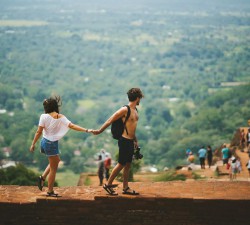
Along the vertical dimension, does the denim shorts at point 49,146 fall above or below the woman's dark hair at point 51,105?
below

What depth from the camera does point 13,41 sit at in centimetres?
19825

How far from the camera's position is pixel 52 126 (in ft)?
33.8

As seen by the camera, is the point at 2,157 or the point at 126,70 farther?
the point at 126,70

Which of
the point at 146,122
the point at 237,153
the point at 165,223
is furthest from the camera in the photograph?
the point at 146,122

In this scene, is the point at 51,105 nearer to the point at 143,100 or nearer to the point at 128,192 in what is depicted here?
the point at 128,192

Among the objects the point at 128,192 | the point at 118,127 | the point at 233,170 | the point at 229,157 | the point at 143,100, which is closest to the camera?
the point at 128,192

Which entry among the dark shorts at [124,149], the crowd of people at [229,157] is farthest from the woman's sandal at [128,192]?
the crowd of people at [229,157]

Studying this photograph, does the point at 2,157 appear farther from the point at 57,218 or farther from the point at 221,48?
the point at 221,48

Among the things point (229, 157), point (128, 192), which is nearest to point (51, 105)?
point (128, 192)

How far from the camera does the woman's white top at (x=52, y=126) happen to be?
1027 cm

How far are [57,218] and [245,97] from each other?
10105 cm

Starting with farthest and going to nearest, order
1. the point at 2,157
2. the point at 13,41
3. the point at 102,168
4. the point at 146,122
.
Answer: the point at 13,41 < the point at 146,122 < the point at 2,157 < the point at 102,168

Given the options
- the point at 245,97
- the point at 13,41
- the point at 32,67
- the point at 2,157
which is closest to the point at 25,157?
the point at 2,157

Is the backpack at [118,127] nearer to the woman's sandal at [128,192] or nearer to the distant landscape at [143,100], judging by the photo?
the woman's sandal at [128,192]
